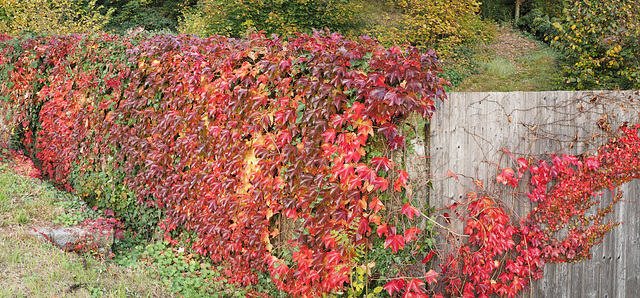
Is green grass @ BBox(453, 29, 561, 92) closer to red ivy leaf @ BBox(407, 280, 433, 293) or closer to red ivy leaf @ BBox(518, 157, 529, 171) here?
red ivy leaf @ BBox(518, 157, 529, 171)

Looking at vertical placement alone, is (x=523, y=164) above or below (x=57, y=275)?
above

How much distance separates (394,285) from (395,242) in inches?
12.8

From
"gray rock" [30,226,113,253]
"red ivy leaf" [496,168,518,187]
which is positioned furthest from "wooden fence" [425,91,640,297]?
"gray rock" [30,226,113,253]

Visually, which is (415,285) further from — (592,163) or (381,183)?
(592,163)

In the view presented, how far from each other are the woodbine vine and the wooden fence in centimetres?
13

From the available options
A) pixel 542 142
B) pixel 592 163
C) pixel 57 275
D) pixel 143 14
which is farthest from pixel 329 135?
pixel 143 14

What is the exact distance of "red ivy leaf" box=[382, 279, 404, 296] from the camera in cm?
320

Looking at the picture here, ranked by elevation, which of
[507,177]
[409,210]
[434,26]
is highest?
[434,26]

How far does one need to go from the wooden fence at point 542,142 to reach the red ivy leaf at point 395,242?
0.43 meters

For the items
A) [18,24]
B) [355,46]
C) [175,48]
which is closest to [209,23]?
[18,24]

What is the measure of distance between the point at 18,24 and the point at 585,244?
13.6 m

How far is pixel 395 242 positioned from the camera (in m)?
3.19

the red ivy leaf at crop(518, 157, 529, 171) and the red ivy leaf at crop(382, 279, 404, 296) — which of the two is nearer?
the red ivy leaf at crop(382, 279, 404, 296)

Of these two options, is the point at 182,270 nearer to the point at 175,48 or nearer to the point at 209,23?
the point at 175,48
